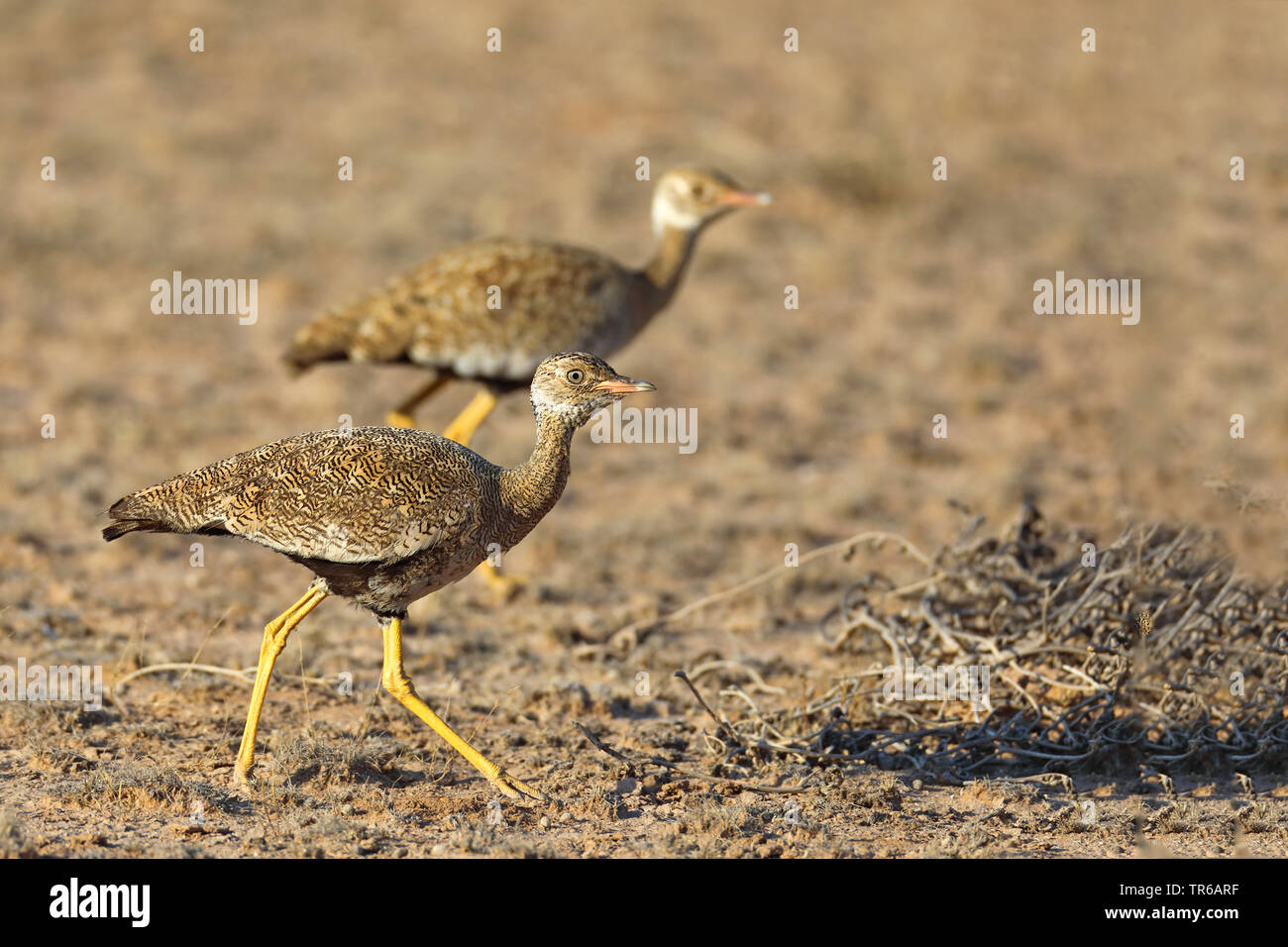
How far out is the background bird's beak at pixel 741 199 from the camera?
32.3 feet

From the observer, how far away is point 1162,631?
669 cm

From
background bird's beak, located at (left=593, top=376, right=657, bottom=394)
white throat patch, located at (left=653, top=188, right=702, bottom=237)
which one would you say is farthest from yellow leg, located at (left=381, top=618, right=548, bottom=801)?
white throat patch, located at (left=653, top=188, right=702, bottom=237)

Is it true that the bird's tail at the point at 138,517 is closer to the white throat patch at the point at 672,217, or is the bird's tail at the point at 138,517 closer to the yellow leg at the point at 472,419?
the yellow leg at the point at 472,419

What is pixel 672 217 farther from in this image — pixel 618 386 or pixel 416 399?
pixel 618 386

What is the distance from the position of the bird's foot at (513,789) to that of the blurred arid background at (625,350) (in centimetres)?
13

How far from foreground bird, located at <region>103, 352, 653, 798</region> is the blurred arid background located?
2.41 ft

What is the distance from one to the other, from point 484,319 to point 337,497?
351 centimetres

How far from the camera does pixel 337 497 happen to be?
5.55 meters

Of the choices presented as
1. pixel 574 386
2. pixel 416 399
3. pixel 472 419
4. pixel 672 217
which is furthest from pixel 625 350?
pixel 574 386

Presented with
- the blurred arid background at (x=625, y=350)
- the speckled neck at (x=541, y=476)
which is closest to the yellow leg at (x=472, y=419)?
the blurred arid background at (x=625, y=350)

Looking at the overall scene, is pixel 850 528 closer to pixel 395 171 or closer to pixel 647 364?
pixel 647 364

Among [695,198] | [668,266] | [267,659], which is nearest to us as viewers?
[267,659]
